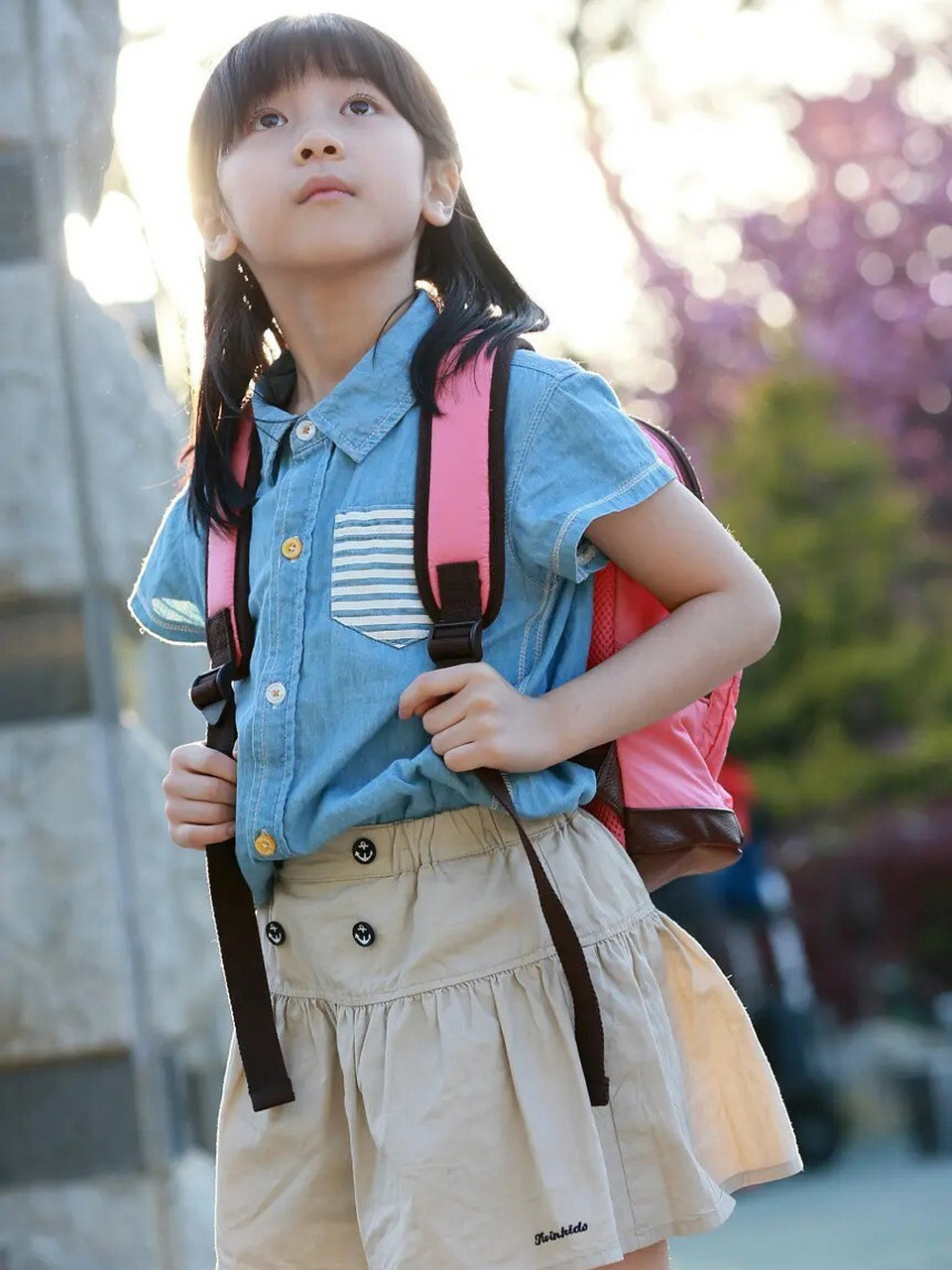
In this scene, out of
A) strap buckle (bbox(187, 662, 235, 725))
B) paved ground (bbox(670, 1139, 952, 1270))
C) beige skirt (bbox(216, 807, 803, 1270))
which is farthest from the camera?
paved ground (bbox(670, 1139, 952, 1270))

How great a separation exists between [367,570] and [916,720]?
10569 millimetres

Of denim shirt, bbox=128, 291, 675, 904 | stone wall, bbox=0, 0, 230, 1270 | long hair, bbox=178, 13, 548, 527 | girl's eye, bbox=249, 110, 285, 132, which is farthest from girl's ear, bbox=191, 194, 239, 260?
stone wall, bbox=0, 0, 230, 1270

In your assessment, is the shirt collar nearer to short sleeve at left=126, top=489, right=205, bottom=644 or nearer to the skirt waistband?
short sleeve at left=126, top=489, right=205, bottom=644

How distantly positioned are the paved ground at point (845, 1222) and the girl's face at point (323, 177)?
335 centimetres

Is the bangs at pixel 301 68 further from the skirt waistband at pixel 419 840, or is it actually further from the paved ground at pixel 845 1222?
the paved ground at pixel 845 1222

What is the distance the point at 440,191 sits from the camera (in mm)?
2170

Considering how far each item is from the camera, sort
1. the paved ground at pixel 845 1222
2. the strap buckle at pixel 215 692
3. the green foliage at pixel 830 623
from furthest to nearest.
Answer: the green foliage at pixel 830 623
the paved ground at pixel 845 1222
the strap buckle at pixel 215 692

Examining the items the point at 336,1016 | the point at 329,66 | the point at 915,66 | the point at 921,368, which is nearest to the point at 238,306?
the point at 329,66

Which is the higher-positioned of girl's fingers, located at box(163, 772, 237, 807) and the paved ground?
girl's fingers, located at box(163, 772, 237, 807)

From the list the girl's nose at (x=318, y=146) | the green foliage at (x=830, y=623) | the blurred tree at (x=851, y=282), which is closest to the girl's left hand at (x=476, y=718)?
the girl's nose at (x=318, y=146)

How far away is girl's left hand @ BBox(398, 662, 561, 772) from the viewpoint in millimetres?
1854

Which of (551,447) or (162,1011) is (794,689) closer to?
(162,1011)

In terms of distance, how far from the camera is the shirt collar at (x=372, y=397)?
6.61 feet

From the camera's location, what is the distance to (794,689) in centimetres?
1181
